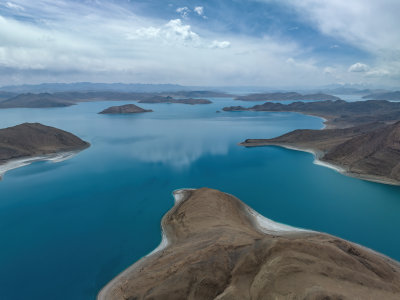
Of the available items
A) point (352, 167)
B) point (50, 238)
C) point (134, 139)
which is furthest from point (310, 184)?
point (134, 139)

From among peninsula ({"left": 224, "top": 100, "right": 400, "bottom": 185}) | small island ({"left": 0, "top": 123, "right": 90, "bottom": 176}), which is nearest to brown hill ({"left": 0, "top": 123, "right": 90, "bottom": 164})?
small island ({"left": 0, "top": 123, "right": 90, "bottom": 176})

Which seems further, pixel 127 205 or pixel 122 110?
pixel 122 110

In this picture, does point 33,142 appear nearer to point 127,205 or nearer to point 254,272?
point 127,205

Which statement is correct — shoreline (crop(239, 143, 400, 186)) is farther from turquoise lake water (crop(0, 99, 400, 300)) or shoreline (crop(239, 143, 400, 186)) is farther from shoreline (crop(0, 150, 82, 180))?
shoreline (crop(0, 150, 82, 180))

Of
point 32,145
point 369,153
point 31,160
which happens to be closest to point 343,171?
point 369,153

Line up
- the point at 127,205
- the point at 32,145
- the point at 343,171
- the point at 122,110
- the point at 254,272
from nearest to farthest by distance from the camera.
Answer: the point at 254,272
the point at 127,205
the point at 343,171
the point at 32,145
the point at 122,110

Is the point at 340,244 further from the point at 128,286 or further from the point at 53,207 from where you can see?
the point at 53,207

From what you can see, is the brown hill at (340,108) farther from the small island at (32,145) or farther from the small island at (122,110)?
the small island at (32,145)

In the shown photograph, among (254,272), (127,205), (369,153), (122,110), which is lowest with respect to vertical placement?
(127,205)
